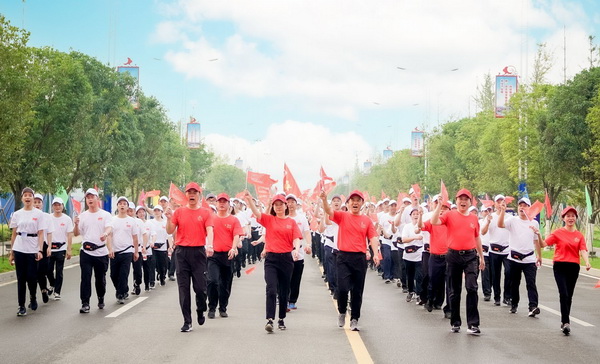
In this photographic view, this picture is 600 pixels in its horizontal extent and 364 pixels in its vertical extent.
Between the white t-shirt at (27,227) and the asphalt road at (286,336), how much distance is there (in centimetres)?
102

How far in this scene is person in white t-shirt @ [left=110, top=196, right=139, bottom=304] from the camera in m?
14.8

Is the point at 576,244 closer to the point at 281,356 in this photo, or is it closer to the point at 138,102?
the point at 281,356

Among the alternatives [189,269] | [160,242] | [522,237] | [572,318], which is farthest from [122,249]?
[572,318]

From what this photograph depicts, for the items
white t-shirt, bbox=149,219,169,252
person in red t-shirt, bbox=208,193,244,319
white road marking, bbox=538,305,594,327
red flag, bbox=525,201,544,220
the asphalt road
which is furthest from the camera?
white t-shirt, bbox=149,219,169,252

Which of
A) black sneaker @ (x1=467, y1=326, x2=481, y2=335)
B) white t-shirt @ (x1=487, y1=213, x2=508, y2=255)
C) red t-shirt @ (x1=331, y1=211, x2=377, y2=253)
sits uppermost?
red t-shirt @ (x1=331, y1=211, x2=377, y2=253)

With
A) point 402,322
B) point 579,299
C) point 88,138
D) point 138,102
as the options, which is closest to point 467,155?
point 138,102

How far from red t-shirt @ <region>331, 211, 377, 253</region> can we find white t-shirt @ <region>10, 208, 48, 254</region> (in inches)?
189

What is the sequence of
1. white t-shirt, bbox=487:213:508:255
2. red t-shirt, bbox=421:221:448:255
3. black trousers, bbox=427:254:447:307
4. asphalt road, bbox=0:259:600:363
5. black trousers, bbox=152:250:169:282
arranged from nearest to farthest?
1. asphalt road, bbox=0:259:600:363
2. red t-shirt, bbox=421:221:448:255
3. black trousers, bbox=427:254:447:307
4. white t-shirt, bbox=487:213:508:255
5. black trousers, bbox=152:250:169:282

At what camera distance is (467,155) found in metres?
61.9

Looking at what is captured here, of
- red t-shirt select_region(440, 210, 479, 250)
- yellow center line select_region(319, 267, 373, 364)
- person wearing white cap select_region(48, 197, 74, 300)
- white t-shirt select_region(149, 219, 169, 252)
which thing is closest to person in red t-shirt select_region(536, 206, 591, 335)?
red t-shirt select_region(440, 210, 479, 250)

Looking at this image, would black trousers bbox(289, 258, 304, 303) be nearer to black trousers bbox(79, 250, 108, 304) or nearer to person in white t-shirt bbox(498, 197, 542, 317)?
black trousers bbox(79, 250, 108, 304)

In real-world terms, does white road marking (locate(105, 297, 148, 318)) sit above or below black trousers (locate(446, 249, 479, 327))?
below

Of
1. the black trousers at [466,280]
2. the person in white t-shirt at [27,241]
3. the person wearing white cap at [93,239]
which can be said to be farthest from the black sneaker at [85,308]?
the black trousers at [466,280]

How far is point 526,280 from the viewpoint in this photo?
14.0 metres
